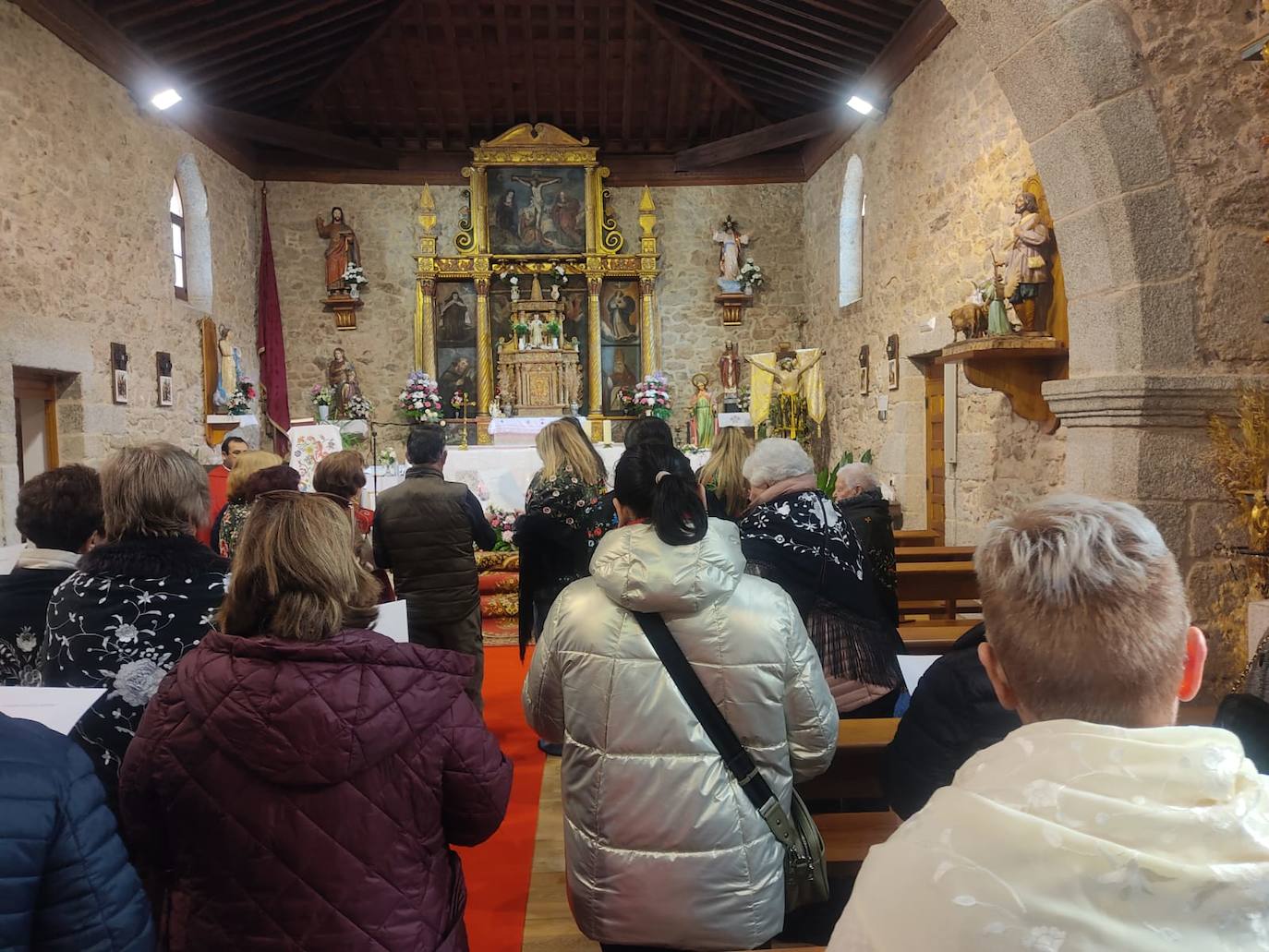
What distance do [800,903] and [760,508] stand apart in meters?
1.15

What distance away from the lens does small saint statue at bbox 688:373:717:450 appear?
11656 mm

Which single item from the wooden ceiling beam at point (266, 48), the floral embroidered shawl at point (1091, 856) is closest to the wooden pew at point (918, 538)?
the floral embroidered shawl at point (1091, 856)

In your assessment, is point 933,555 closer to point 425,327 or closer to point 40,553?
point 40,553

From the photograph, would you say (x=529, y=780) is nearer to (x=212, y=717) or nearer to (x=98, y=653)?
(x=98, y=653)

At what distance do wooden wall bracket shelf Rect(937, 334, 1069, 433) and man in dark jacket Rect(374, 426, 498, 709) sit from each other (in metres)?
2.91

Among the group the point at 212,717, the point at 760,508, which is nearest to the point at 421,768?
the point at 212,717

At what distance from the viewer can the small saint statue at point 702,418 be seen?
11.7 metres

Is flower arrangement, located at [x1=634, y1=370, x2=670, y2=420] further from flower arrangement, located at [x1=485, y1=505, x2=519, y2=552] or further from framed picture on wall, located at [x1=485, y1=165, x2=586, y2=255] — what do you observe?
flower arrangement, located at [x1=485, y1=505, x2=519, y2=552]

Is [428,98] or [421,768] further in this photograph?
[428,98]

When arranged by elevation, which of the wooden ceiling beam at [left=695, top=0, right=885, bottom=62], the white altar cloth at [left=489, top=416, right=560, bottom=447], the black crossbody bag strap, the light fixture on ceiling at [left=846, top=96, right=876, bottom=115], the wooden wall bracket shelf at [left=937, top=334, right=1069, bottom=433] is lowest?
the black crossbody bag strap

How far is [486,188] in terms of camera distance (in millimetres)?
12242

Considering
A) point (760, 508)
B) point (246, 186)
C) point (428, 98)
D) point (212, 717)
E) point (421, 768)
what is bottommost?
point (421, 768)

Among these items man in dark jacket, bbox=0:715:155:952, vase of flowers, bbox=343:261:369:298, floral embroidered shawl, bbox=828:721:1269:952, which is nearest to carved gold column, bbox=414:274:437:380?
vase of flowers, bbox=343:261:369:298

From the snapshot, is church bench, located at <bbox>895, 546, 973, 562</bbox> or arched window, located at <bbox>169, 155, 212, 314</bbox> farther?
arched window, located at <bbox>169, 155, 212, 314</bbox>
